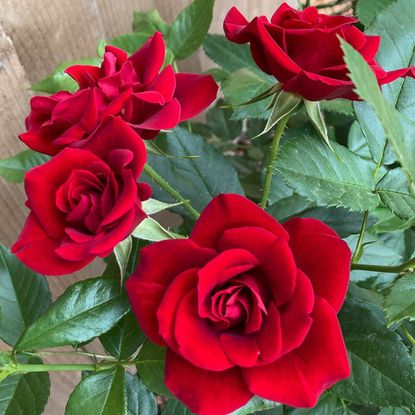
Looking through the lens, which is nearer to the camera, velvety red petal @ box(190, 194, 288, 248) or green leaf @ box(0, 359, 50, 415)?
velvety red petal @ box(190, 194, 288, 248)

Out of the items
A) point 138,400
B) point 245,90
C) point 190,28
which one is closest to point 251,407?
point 138,400

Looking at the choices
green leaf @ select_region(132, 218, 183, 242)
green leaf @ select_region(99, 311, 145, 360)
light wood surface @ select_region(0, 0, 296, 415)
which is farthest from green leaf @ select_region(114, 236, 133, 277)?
light wood surface @ select_region(0, 0, 296, 415)

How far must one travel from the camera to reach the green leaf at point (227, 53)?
77 cm

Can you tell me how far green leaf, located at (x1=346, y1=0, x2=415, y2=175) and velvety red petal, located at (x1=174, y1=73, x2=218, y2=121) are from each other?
15 centimetres

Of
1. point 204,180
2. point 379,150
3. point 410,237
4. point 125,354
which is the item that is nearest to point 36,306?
point 125,354

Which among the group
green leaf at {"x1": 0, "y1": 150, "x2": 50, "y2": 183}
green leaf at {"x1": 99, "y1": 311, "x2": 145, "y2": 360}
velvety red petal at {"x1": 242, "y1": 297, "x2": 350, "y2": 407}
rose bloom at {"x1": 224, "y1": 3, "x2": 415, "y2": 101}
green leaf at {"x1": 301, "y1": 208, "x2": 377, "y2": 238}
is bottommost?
green leaf at {"x1": 301, "y1": 208, "x2": 377, "y2": 238}

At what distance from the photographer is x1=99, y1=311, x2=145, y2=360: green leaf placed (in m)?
0.49

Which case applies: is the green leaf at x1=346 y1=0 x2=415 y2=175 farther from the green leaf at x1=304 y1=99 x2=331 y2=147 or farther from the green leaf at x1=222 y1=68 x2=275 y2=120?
the green leaf at x1=222 y1=68 x2=275 y2=120

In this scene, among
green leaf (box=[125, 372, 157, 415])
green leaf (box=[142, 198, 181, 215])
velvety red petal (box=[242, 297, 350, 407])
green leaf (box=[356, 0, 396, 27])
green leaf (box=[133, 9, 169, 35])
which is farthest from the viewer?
green leaf (box=[133, 9, 169, 35])

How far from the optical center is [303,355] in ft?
1.05

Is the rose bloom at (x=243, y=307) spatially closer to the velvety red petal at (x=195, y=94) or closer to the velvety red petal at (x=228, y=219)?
the velvety red petal at (x=228, y=219)

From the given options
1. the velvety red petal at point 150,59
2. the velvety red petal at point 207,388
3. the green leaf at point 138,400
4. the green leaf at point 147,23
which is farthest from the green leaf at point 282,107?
the green leaf at point 147,23

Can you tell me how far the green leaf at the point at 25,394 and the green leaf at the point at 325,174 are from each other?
330 millimetres

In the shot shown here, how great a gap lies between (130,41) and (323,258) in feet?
1.58
